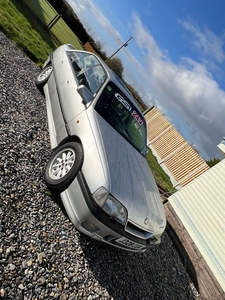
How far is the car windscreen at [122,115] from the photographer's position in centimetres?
485

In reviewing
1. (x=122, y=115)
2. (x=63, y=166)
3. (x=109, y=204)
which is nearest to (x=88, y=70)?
(x=122, y=115)

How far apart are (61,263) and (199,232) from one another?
17.8ft

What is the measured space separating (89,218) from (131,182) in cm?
91

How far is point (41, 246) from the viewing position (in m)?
3.42

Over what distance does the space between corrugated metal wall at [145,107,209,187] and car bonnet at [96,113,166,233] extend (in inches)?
426

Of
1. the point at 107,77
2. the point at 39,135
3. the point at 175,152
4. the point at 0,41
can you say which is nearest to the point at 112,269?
the point at 39,135

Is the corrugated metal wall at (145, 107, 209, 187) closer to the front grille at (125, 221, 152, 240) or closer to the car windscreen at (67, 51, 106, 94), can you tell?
the car windscreen at (67, 51, 106, 94)

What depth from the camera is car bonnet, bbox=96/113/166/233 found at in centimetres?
385

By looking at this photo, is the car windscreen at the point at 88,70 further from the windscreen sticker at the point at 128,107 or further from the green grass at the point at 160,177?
the green grass at the point at 160,177

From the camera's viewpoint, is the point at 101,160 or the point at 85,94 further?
the point at 85,94

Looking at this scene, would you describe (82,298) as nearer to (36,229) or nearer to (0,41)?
(36,229)

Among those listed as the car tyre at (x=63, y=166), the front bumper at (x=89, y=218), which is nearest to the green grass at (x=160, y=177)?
the car tyre at (x=63, y=166)

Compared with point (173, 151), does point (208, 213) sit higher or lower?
higher

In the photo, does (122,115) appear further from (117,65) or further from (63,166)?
(117,65)
